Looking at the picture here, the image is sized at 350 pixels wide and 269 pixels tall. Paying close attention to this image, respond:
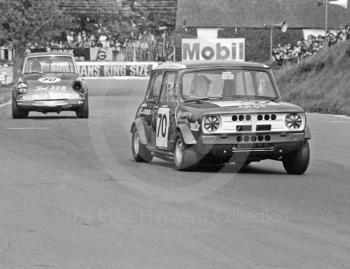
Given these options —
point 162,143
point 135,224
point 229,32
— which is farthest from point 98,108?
point 229,32

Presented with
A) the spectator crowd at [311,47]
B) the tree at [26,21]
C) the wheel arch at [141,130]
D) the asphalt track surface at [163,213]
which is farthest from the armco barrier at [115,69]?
the wheel arch at [141,130]

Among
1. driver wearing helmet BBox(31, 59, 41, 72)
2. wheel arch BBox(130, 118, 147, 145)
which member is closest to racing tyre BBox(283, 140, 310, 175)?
wheel arch BBox(130, 118, 147, 145)

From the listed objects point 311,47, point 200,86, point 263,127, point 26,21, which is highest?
point 200,86

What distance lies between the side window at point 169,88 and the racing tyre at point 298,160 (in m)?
1.73

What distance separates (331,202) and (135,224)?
2330mm

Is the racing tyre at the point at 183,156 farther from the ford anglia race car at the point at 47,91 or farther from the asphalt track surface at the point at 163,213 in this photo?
the ford anglia race car at the point at 47,91

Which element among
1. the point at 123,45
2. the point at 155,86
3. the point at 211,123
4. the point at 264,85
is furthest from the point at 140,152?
the point at 123,45

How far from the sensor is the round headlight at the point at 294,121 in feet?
40.1

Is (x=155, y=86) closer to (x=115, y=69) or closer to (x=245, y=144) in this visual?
(x=245, y=144)

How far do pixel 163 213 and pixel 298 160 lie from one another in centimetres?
369

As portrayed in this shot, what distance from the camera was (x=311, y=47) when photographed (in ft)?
148

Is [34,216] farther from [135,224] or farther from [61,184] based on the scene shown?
[61,184]

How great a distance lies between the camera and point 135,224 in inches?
335

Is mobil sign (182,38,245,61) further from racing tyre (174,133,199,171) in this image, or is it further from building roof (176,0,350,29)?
racing tyre (174,133,199,171)
